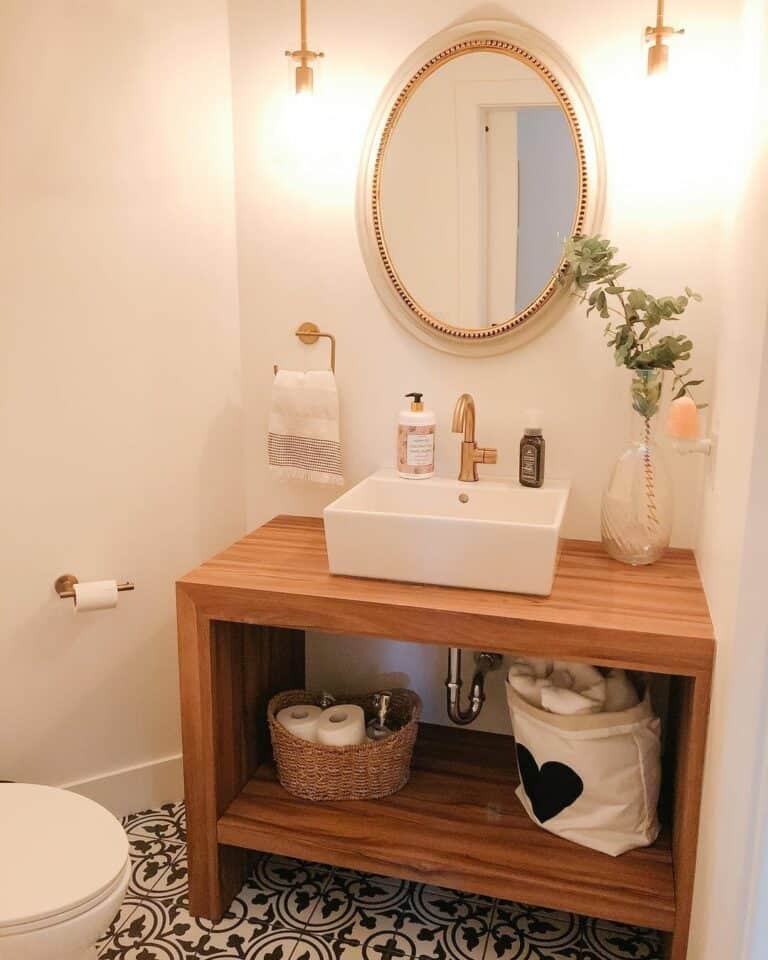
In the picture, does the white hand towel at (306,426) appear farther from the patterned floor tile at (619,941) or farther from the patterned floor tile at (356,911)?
the patterned floor tile at (619,941)

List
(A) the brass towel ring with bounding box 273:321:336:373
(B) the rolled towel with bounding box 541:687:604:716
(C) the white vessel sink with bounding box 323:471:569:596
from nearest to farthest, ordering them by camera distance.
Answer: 1. (C) the white vessel sink with bounding box 323:471:569:596
2. (B) the rolled towel with bounding box 541:687:604:716
3. (A) the brass towel ring with bounding box 273:321:336:373

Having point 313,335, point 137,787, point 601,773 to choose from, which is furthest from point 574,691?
point 137,787

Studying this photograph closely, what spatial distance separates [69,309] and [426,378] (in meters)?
0.82

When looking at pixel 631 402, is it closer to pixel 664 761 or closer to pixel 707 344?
pixel 707 344

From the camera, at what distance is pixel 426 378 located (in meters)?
1.99

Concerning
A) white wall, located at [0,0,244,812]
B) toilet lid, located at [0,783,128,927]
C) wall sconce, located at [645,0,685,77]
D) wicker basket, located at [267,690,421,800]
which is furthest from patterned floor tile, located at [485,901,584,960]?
wall sconce, located at [645,0,685,77]

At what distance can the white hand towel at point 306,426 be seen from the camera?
6.44ft

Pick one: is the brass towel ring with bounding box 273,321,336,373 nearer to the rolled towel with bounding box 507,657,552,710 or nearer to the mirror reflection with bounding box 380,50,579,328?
the mirror reflection with bounding box 380,50,579,328

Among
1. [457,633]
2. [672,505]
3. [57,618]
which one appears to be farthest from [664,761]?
[57,618]

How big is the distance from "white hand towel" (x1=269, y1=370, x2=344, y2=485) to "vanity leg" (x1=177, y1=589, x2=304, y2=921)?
397 millimetres

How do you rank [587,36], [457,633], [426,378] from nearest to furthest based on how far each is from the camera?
[457,633]
[587,36]
[426,378]

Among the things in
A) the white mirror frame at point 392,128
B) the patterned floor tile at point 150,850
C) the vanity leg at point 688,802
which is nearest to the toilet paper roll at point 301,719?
the patterned floor tile at point 150,850

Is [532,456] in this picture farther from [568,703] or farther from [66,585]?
[66,585]

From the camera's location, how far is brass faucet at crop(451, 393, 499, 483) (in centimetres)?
185
